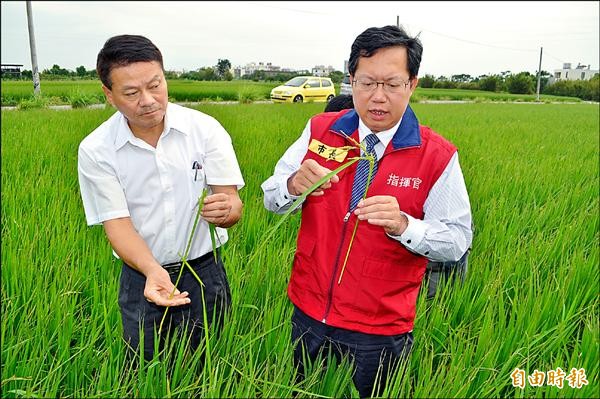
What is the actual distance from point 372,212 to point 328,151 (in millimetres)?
231

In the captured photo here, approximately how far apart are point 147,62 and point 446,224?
0.79m

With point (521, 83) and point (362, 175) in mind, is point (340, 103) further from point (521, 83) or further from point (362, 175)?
point (521, 83)

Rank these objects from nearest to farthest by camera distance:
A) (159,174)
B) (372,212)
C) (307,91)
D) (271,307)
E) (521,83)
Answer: (372,212)
(159,174)
(271,307)
(307,91)
(521,83)

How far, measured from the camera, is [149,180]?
1.23m

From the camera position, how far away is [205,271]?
1384 mm

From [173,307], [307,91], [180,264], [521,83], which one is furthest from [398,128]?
[521,83]

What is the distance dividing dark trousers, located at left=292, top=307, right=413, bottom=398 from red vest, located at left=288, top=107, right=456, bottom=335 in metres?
0.03

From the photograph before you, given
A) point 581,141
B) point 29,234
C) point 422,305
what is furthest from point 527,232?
point 581,141

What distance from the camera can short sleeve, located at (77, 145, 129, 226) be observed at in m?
1.17

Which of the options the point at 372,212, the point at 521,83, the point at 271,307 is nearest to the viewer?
the point at 372,212

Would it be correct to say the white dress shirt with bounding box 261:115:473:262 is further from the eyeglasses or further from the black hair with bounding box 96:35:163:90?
the black hair with bounding box 96:35:163:90

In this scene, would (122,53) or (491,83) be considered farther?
(491,83)

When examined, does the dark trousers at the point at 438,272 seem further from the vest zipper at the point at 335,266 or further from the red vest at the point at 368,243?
A: the vest zipper at the point at 335,266

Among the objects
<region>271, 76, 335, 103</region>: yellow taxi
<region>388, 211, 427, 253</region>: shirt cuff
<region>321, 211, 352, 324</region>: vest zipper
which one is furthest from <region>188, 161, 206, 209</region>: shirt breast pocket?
<region>271, 76, 335, 103</region>: yellow taxi
